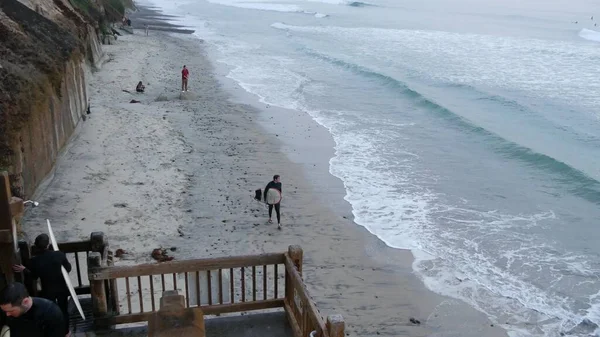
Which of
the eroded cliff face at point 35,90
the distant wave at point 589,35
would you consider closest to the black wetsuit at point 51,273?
the eroded cliff face at point 35,90

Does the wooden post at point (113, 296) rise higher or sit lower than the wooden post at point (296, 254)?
lower

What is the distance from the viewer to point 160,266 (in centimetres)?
619

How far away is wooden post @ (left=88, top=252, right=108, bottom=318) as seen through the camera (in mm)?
6121

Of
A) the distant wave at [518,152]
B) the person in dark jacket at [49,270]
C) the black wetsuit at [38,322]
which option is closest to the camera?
the black wetsuit at [38,322]

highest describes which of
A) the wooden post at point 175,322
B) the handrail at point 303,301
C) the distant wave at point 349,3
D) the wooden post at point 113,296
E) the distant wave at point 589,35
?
the distant wave at point 349,3

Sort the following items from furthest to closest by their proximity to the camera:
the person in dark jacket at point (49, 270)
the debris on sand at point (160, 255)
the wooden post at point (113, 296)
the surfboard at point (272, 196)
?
the surfboard at point (272, 196)
the debris on sand at point (160, 255)
the wooden post at point (113, 296)
the person in dark jacket at point (49, 270)

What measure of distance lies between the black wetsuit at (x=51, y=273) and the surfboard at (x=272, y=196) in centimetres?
646

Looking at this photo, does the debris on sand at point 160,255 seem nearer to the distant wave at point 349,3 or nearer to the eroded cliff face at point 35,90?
the eroded cliff face at point 35,90

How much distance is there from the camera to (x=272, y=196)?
1238 centimetres

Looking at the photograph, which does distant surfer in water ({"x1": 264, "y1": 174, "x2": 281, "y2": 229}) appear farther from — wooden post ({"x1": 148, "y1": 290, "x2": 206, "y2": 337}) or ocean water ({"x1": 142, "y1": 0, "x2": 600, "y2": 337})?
wooden post ({"x1": 148, "y1": 290, "x2": 206, "y2": 337})

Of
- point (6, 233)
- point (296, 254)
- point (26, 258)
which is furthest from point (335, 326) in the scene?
point (26, 258)

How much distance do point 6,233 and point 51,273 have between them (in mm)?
751

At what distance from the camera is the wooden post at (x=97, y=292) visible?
20.1 feet

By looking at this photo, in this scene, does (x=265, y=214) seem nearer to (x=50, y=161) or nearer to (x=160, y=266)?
(x=50, y=161)
